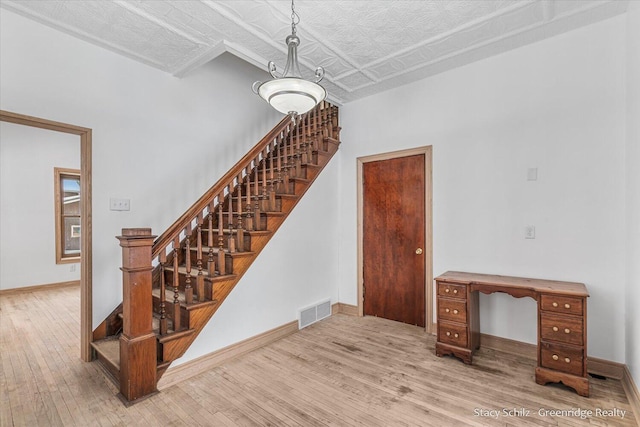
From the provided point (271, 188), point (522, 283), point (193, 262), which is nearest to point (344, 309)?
point (271, 188)

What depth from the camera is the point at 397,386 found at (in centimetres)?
240

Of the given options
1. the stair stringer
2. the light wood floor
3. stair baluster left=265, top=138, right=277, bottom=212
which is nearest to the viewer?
the light wood floor

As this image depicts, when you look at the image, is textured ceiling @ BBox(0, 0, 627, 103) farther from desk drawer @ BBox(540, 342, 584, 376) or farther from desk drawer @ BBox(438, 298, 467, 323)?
desk drawer @ BBox(540, 342, 584, 376)

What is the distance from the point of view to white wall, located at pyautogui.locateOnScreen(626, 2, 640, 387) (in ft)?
7.02

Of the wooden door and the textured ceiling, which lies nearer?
the textured ceiling

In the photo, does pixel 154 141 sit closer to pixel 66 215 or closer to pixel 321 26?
pixel 321 26

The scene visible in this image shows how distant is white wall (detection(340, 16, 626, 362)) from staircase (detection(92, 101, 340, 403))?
1422 millimetres

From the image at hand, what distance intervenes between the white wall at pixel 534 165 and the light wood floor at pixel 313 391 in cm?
71

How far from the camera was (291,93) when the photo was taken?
1726 millimetres

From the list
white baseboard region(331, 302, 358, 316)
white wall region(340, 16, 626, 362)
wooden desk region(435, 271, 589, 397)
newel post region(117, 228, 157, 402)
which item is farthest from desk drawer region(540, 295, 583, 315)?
newel post region(117, 228, 157, 402)

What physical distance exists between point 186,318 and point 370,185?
2.72 m

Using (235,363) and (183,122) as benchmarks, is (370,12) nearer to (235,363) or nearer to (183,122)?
(183,122)

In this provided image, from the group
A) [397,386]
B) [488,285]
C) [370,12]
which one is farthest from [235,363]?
[370,12]

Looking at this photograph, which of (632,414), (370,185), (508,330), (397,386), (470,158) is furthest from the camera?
(370,185)
